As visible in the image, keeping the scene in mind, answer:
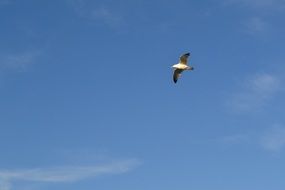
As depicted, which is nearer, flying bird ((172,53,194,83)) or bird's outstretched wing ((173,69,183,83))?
flying bird ((172,53,194,83))

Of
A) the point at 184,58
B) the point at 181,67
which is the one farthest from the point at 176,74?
the point at 184,58

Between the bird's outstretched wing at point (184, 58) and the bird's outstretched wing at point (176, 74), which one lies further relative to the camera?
the bird's outstretched wing at point (176, 74)

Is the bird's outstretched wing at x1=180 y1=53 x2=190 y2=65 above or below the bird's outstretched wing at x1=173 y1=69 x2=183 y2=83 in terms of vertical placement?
above

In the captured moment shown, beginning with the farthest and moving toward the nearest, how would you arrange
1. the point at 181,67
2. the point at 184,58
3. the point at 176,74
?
the point at 176,74, the point at 181,67, the point at 184,58

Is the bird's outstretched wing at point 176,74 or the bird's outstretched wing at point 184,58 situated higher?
the bird's outstretched wing at point 184,58

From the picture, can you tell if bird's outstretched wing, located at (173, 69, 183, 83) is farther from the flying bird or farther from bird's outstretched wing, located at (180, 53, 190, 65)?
bird's outstretched wing, located at (180, 53, 190, 65)

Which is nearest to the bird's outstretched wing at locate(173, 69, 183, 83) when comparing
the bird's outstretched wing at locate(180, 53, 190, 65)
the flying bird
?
the flying bird

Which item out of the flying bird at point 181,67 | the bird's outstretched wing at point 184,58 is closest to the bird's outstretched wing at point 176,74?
the flying bird at point 181,67

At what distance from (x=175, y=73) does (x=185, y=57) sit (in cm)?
473

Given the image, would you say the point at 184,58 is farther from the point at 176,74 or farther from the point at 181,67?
the point at 176,74

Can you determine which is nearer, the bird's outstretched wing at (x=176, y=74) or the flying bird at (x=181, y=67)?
the flying bird at (x=181, y=67)

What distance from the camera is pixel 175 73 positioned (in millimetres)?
102125

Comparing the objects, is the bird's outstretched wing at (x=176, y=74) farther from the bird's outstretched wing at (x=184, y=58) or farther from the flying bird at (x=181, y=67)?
the bird's outstretched wing at (x=184, y=58)

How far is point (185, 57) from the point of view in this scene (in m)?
98.4
